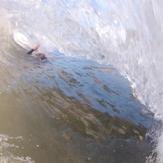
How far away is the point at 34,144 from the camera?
591 cm

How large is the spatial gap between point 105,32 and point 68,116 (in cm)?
722

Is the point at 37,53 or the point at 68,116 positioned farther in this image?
the point at 37,53

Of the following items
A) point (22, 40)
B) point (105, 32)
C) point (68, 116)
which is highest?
point (68, 116)

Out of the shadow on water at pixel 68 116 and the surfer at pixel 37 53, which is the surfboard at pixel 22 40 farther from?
the shadow on water at pixel 68 116

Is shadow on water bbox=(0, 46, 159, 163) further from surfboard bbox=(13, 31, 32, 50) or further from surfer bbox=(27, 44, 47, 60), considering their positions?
surfboard bbox=(13, 31, 32, 50)

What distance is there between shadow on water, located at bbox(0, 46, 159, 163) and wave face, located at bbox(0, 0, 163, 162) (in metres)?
0.54

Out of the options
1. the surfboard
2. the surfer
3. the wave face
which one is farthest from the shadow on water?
the surfboard

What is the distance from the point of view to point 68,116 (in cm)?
712

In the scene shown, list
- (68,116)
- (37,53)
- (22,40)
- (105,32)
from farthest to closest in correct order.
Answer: (105,32) → (22,40) → (37,53) → (68,116)

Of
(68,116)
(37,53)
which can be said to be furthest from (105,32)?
(68,116)

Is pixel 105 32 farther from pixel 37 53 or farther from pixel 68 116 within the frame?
pixel 68 116

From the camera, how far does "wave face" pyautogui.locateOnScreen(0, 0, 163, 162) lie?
348 inches

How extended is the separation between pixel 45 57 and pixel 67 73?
1.14m

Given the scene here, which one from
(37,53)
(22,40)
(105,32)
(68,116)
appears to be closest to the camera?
(68,116)
